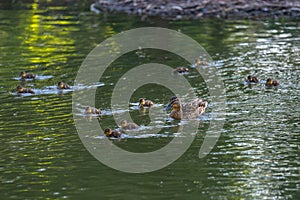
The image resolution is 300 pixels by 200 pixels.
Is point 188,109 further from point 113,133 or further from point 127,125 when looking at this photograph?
point 113,133

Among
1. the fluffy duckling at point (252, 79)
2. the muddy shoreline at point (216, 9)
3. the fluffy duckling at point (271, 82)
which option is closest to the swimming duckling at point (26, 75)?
the fluffy duckling at point (252, 79)

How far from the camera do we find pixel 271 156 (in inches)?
496

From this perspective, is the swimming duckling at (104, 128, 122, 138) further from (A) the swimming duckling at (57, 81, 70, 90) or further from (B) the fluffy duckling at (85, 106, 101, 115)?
(A) the swimming duckling at (57, 81, 70, 90)

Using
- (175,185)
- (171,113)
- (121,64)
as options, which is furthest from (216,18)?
(175,185)

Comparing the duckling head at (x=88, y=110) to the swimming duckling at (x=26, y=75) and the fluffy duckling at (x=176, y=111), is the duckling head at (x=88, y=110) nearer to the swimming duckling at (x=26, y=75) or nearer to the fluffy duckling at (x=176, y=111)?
the fluffy duckling at (x=176, y=111)

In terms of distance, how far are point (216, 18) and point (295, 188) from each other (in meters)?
18.8

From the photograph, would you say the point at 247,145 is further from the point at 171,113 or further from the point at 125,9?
the point at 125,9

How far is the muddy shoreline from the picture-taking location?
96.6ft

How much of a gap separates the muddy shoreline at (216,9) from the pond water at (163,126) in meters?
3.26

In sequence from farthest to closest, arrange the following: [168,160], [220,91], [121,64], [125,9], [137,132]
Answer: [125,9]
[121,64]
[220,91]
[137,132]
[168,160]

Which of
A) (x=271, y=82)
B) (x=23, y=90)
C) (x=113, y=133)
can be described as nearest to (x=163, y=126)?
(x=113, y=133)

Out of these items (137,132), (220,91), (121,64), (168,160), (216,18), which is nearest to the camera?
(168,160)

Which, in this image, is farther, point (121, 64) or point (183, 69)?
point (121, 64)

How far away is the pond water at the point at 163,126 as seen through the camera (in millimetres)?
11336
